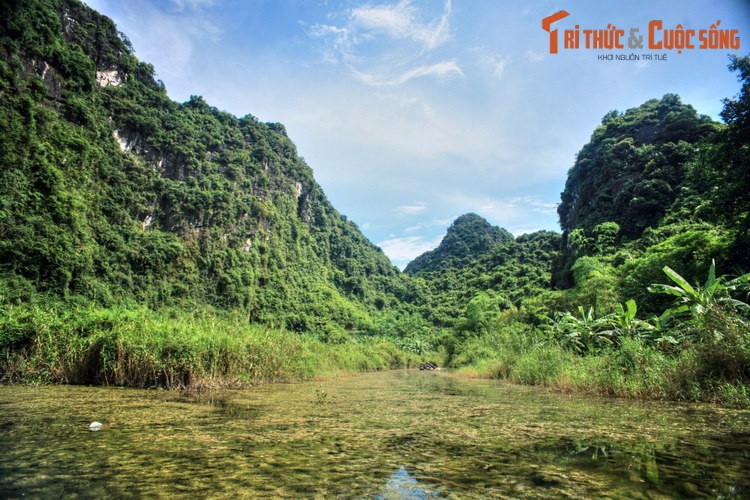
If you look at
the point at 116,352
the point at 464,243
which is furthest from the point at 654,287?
the point at 464,243

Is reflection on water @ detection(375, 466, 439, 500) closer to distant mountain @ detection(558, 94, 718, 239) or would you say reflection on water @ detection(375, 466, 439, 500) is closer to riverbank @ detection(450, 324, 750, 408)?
riverbank @ detection(450, 324, 750, 408)

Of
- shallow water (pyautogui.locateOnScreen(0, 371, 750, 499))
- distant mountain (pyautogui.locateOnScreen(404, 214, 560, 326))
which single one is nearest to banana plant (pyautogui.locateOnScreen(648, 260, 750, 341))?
shallow water (pyautogui.locateOnScreen(0, 371, 750, 499))

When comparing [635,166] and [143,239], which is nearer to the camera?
[635,166]

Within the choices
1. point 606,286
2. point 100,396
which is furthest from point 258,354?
point 606,286

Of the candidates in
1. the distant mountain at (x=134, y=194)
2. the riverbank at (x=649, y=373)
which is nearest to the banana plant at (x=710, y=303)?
the riverbank at (x=649, y=373)

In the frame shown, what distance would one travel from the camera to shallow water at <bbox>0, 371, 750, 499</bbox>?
2402 millimetres

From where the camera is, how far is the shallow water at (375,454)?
94.6 inches

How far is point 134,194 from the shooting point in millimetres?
57844

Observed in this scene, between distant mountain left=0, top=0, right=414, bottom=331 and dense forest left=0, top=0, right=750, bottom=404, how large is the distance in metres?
0.31

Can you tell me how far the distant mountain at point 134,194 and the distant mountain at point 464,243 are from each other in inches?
887

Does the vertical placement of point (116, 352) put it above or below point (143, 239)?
below

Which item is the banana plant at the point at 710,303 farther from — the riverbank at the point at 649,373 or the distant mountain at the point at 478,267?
the distant mountain at the point at 478,267

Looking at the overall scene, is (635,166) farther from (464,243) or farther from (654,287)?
(464,243)

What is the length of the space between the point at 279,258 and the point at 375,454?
76.9 m
